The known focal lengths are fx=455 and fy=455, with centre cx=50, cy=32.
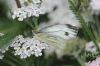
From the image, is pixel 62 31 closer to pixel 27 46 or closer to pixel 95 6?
pixel 27 46

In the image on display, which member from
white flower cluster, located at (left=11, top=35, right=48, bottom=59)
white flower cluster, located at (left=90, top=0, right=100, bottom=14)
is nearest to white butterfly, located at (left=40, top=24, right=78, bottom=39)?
white flower cluster, located at (left=11, top=35, right=48, bottom=59)

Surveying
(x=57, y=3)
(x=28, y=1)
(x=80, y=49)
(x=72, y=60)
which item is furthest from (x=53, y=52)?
(x=28, y=1)

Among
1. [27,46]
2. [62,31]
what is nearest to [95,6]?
[62,31]

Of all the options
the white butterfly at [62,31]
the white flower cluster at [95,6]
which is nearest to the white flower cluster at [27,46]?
the white butterfly at [62,31]

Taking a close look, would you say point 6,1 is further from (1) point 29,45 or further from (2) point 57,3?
(1) point 29,45

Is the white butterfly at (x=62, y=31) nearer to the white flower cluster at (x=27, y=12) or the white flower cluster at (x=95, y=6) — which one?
the white flower cluster at (x=27, y=12)

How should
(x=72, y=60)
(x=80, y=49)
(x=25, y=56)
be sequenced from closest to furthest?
(x=25, y=56) < (x=80, y=49) < (x=72, y=60)

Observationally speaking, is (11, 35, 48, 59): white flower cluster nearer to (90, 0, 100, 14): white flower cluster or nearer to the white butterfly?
the white butterfly
